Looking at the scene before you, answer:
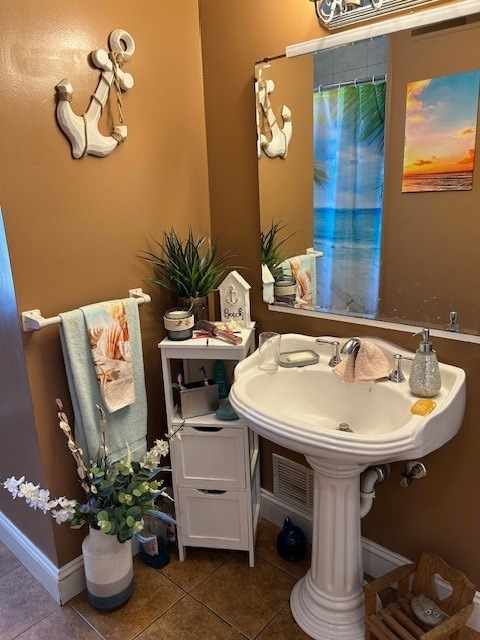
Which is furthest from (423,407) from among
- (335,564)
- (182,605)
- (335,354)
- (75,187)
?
(75,187)

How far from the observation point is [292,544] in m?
1.84

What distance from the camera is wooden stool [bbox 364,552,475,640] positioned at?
133 cm

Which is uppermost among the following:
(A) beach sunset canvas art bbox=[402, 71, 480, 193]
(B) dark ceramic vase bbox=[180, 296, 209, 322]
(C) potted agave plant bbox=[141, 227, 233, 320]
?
(A) beach sunset canvas art bbox=[402, 71, 480, 193]

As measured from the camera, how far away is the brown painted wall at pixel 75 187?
137 cm

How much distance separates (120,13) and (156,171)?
19.8 inches

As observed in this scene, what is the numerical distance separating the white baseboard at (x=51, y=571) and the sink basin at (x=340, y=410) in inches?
37.6

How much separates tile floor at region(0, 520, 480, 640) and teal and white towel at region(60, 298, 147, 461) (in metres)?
0.51

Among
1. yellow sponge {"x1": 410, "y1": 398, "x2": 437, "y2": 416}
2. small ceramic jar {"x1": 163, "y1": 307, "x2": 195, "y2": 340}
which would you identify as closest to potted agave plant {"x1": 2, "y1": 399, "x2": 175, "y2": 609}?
small ceramic jar {"x1": 163, "y1": 307, "x2": 195, "y2": 340}

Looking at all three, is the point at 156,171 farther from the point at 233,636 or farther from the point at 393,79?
the point at 233,636

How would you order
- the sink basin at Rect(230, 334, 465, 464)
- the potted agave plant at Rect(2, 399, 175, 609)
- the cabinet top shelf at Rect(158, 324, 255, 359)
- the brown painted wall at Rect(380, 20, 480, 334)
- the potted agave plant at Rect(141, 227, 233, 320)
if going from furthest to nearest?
the potted agave plant at Rect(141, 227, 233, 320) < the cabinet top shelf at Rect(158, 324, 255, 359) < the potted agave plant at Rect(2, 399, 175, 609) < the brown painted wall at Rect(380, 20, 480, 334) < the sink basin at Rect(230, 334, 465, 464)

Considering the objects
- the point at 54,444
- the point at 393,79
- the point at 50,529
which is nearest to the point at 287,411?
the point at 54,444

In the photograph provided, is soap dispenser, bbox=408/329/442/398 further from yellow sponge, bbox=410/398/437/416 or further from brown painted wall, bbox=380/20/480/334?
brown painted wall, bbox=380/20/480/334

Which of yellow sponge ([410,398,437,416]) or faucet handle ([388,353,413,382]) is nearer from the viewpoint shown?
yellow sponge ([410,398,437,416])

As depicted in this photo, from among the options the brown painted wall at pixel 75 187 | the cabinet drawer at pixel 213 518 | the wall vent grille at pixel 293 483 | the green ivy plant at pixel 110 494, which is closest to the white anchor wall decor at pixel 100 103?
the brown painted wall at pixel 75 187
